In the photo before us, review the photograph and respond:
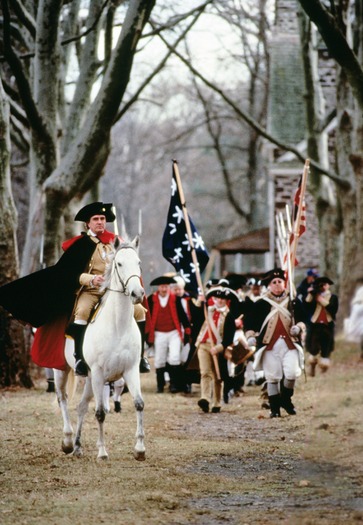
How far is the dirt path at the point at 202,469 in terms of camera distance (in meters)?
6.51

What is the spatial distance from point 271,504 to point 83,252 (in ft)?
13.7

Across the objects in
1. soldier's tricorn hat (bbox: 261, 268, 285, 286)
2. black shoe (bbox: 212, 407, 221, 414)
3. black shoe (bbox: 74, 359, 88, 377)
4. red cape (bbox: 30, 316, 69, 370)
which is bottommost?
black shoe (bbox: 212, 407, 221, 414)

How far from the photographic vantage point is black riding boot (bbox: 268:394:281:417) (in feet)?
49.0

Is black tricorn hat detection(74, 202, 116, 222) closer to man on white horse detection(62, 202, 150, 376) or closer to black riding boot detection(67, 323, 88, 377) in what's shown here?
man on white horse detection(62, 202, 150, 376)

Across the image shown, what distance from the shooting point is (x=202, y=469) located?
33.0ft

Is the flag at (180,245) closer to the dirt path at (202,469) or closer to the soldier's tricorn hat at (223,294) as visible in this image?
the soldier's tricorn hat at (223,294)

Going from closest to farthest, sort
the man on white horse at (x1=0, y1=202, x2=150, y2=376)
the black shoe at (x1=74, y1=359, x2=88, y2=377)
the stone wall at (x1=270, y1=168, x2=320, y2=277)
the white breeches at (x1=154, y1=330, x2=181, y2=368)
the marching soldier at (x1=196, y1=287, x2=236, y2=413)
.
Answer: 1. the black shoe at (x1=74, y1=359, x2=88, y2=377)
2. the man on white horse at (x1=0, y1=202, x2=150, y2=376)
3. the marching soldier at (x1=196, y1=287, x2=236, y2=413)
4. the white breeches at (x1=154, y1=330, x2=181, y2=368)
5. the stone wall at (x1=270, y1=168, x2=320, y2=277)

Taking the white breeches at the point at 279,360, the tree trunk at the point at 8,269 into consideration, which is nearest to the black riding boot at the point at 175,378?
the tree trunk at the point at 8,269

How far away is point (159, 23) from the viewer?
984 inches

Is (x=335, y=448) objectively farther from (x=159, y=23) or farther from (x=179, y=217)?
(x=159, y=23)

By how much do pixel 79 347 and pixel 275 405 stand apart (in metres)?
4.67

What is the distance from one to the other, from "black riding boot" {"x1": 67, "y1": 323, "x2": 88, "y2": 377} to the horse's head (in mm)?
694

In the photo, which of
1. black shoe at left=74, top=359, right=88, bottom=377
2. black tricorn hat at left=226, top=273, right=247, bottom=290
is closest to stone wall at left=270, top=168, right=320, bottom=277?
black tricorn hat at left=226, top=273, right=247, bottom=290

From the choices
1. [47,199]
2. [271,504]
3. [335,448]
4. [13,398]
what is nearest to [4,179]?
[47,199]
